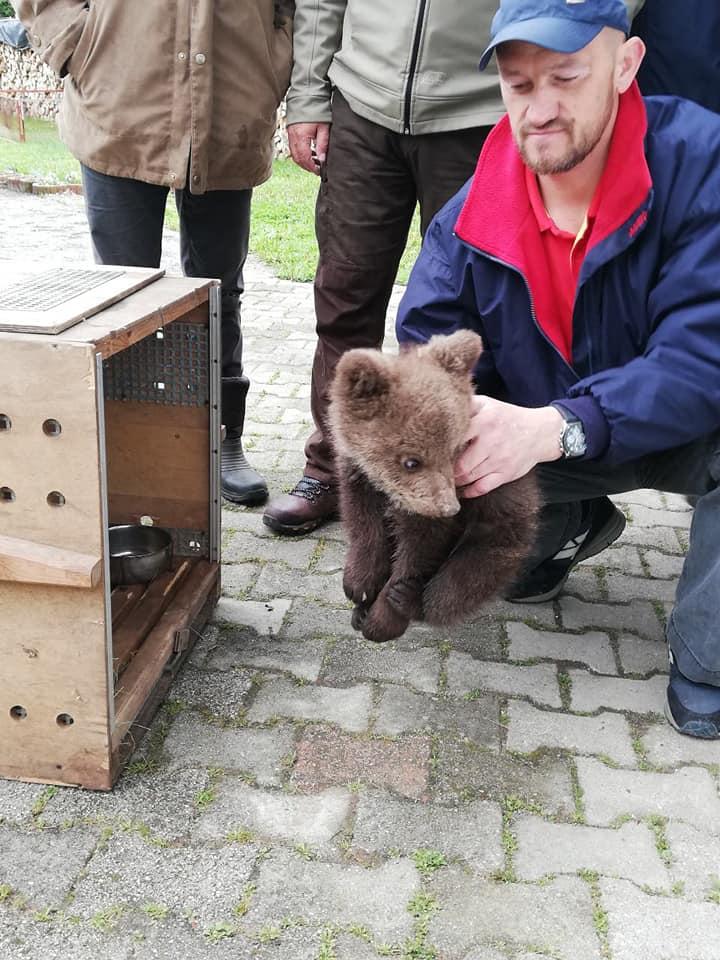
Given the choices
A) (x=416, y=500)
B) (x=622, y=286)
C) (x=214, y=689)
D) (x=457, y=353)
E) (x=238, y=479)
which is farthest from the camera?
(x=238, y=479)

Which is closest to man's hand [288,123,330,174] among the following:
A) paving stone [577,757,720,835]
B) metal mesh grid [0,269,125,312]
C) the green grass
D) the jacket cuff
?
metal mesh grid [0,269,125,312]

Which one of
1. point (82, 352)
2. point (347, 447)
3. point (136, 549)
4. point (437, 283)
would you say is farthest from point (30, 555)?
point (437, 283)

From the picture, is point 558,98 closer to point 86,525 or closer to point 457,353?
point 457,353

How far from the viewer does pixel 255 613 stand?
3445mm

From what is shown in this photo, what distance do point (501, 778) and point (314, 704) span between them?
2.04 ft

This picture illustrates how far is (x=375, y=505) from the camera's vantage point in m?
2.61

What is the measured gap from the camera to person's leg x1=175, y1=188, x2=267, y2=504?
3.88 metres

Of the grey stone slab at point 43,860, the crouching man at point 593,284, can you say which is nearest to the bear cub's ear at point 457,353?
the crouching man at point 593,284

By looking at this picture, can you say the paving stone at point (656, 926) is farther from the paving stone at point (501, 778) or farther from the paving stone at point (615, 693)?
the paving stone at point (615, 693)

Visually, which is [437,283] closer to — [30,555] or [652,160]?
[652,160]

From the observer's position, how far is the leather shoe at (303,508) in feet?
13.2

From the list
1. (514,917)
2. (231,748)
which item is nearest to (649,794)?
(514,917)

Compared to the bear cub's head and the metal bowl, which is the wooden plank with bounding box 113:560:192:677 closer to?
the metal bowl

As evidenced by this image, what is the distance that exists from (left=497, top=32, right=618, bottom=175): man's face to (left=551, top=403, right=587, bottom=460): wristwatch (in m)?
0.68
